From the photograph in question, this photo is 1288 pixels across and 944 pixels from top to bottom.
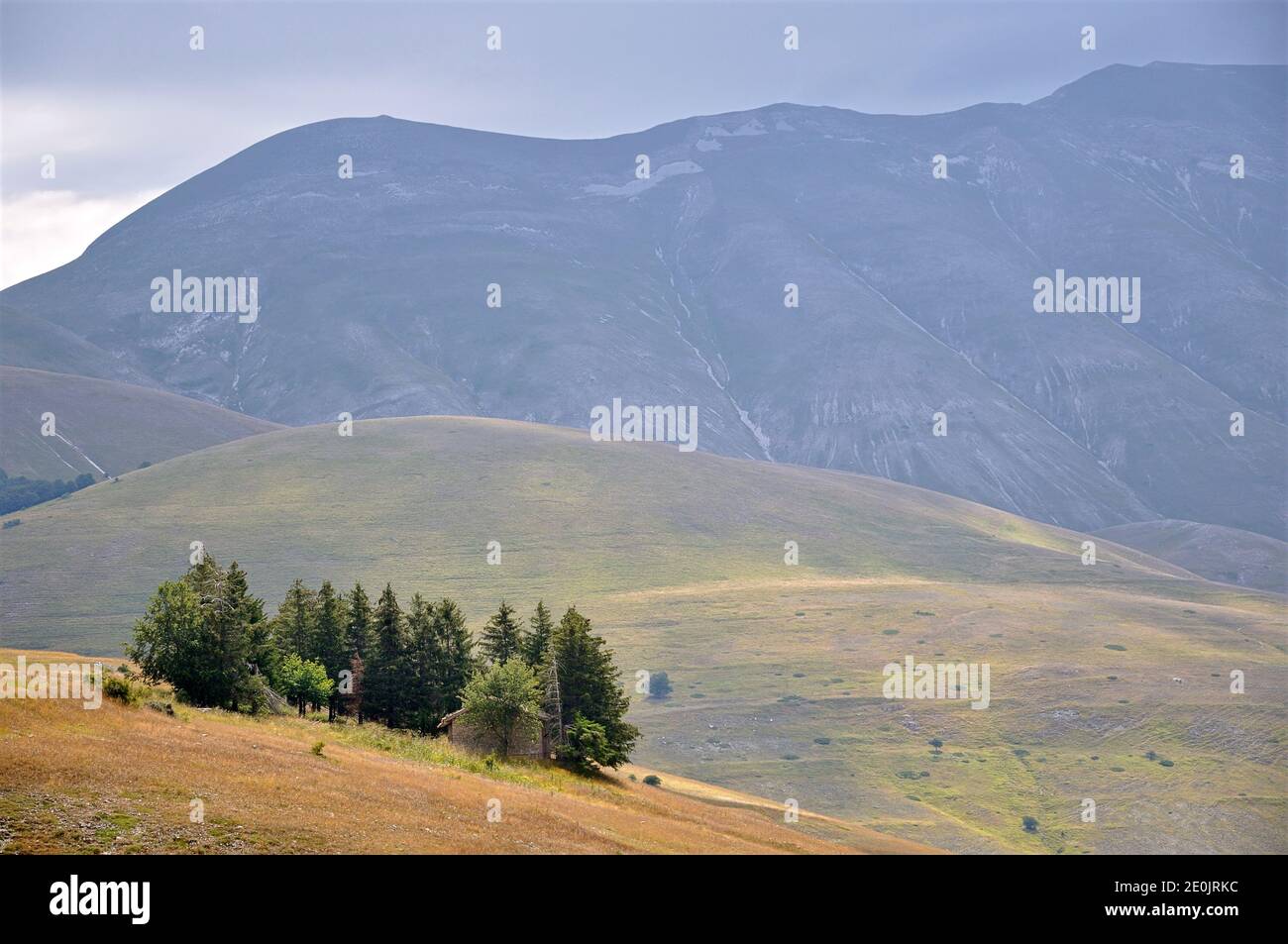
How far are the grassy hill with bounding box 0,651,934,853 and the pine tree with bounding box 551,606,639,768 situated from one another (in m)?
10.9

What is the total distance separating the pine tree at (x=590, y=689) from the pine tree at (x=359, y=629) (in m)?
12.7

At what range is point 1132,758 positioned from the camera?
468ft

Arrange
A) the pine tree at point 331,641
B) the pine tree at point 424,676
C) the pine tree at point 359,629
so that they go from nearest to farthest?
the pine tree at point 424,676
the pine tree at point 331,641
the pine tree at point 359,629

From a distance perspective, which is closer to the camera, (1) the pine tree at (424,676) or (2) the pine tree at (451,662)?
(1) the pine tree at (424,676)

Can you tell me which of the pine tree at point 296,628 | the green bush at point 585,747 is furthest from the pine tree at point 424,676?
the green bush at point 585,747

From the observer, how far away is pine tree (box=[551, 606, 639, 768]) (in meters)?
69.7

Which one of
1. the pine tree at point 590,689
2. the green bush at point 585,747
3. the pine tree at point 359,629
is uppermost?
the pine tree at point 359,629

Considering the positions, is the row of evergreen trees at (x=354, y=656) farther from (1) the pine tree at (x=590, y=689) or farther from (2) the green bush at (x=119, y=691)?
(2) the green bush at (x=119, y=691)

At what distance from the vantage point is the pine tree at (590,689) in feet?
229

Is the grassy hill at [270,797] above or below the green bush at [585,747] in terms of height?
above

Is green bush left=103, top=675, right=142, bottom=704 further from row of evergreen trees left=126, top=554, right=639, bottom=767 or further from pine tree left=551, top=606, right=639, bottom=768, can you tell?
pine tree left=551, top=606, right=639, bottom=768

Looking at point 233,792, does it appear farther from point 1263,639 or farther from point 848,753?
point 1263,639
